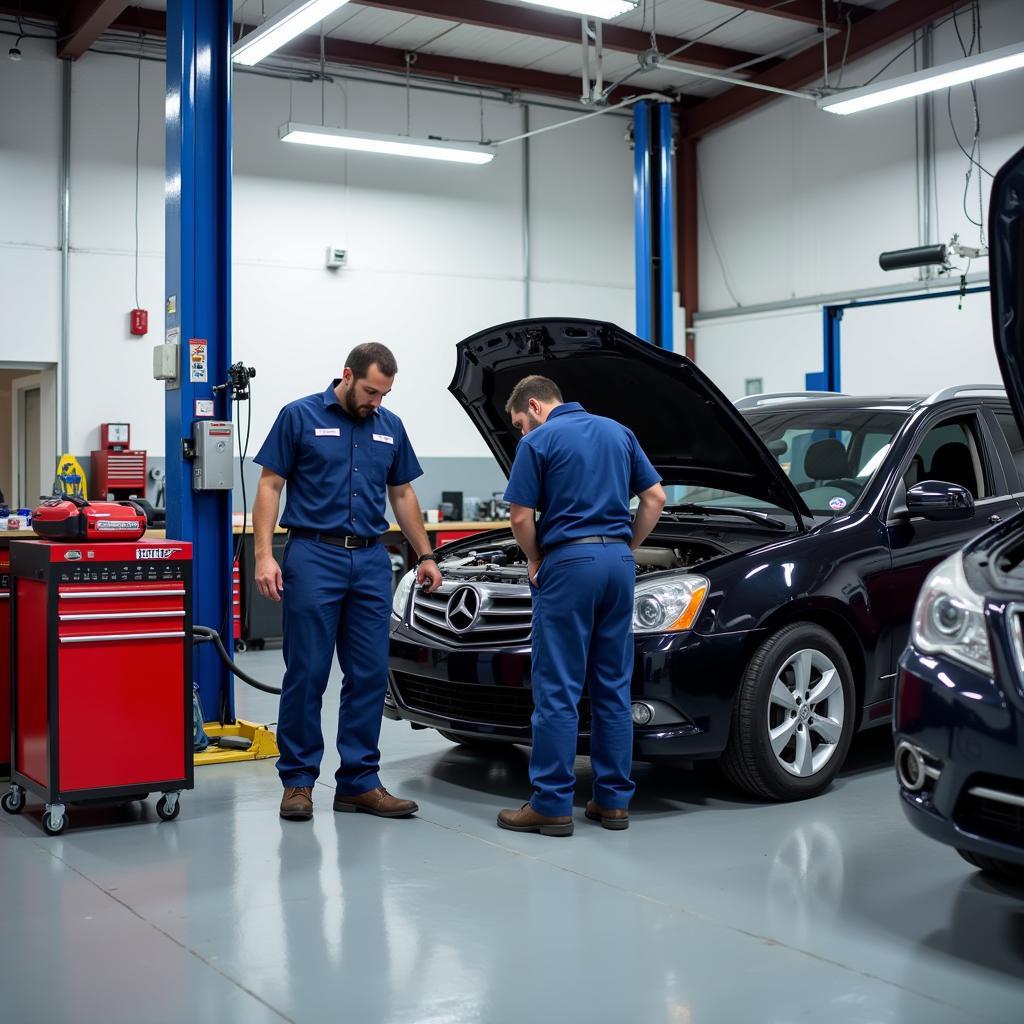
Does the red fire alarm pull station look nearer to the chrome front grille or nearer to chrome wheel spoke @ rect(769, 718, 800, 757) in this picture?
the chrome front grille

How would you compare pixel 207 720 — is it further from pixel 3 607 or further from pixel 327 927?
pixel 327 927

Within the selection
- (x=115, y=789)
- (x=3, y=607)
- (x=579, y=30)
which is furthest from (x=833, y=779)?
(x=579, y=30)

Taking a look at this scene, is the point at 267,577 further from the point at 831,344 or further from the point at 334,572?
the point at 831,344

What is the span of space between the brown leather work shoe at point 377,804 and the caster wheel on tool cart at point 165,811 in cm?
54

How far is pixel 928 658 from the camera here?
9.89 ft

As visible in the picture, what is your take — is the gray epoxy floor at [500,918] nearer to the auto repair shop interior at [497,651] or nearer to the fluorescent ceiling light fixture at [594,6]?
the auto repair shop interior at [497,651]

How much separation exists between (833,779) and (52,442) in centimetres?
749

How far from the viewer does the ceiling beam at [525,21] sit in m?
10.2

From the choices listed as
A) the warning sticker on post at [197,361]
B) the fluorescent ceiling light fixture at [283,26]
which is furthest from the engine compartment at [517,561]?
the fluorescent ceiling light fixture at [283,26]

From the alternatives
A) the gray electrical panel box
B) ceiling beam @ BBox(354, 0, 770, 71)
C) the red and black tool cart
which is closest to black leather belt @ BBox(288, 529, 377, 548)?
the red and black tool cart

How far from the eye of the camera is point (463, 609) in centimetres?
456

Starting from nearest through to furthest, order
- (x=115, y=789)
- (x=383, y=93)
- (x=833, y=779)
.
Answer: (x=115, y=789), (x=833, y=779), (x=383, y=93)

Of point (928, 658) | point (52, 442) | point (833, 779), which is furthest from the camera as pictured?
point (52, 442)

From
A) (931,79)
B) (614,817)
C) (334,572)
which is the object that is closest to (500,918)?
(614,817)
